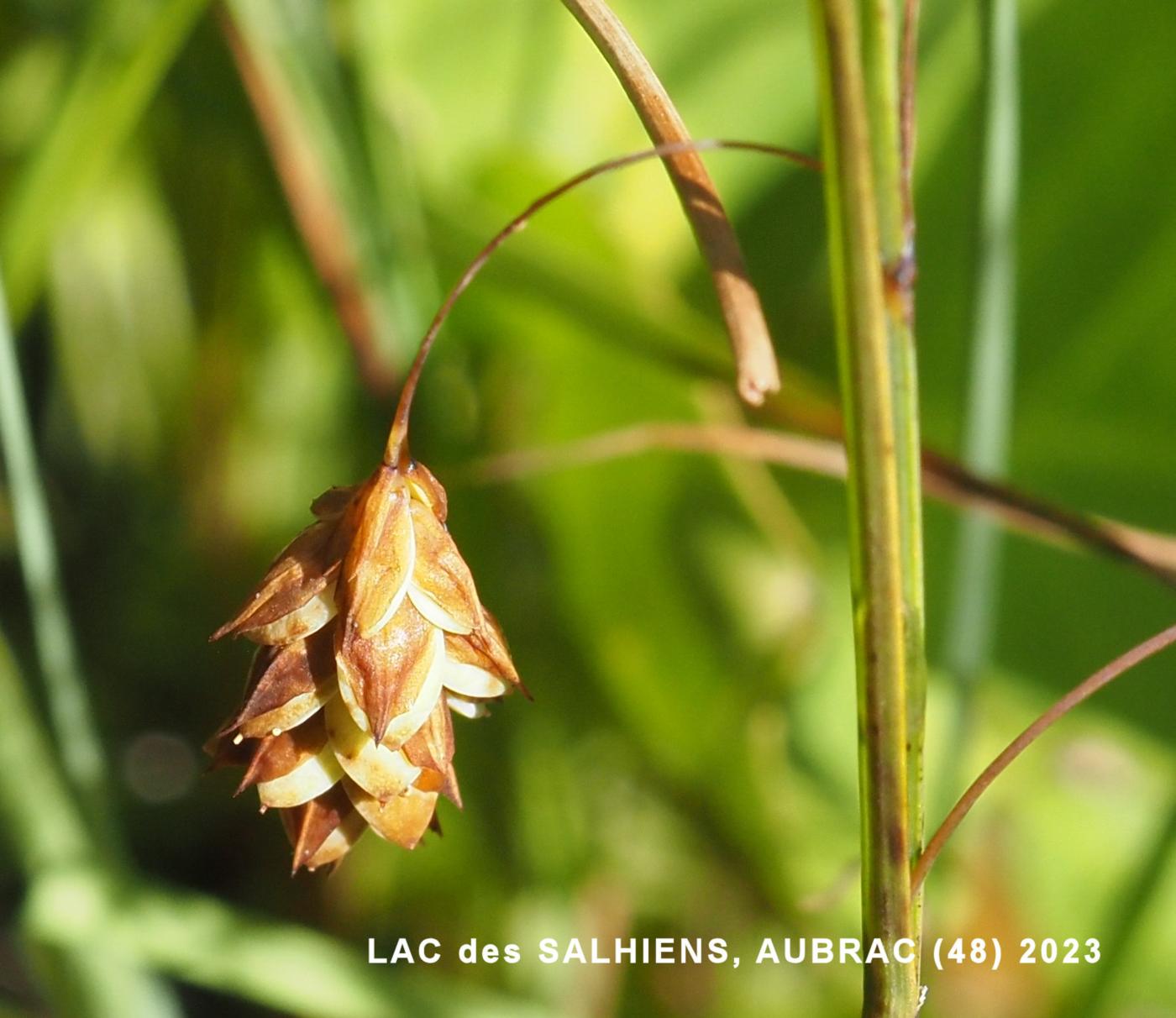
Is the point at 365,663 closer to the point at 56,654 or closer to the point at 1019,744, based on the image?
the point at 1019,744

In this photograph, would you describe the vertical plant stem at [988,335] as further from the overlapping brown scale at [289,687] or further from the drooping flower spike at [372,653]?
the overlapping brown scale at [289,687]

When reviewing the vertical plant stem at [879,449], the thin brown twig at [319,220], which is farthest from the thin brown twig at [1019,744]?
the thin brown twig at [319,220]

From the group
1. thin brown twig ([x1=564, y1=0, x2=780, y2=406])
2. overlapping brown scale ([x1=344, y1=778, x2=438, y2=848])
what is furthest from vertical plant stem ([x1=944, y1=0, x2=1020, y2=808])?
overlapping brown scale ([x1=344, y1=778, x2=438, y2=848])

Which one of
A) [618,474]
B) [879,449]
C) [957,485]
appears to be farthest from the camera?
[618,474]

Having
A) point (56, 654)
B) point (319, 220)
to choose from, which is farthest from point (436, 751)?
point (319, 220)

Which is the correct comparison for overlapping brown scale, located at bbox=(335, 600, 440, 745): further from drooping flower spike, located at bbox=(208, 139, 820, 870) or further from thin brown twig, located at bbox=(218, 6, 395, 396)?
thin brown twig, located at bbox=(218, 6, 395, 396)
